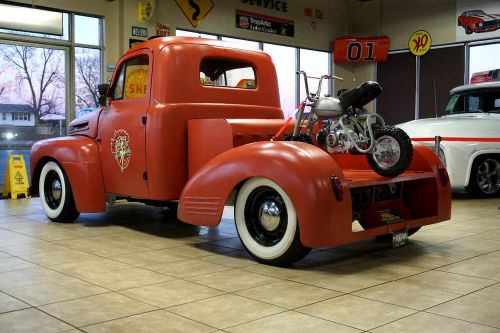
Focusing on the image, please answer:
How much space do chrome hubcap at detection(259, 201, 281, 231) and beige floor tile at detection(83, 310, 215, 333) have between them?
4.79 ft

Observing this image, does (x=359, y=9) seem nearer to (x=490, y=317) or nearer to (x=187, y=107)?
(x=187, y=107)

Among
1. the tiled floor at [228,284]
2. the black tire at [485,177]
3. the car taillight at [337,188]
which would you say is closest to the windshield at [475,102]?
the black tire at [485,177]

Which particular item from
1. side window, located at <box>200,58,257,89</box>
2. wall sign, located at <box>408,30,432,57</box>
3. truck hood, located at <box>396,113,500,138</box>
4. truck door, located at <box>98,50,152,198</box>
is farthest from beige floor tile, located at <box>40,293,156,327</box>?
wall sign, located at <box>408,30,432,57</box>

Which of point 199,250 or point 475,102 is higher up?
point 475,102

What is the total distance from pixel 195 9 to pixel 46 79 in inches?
158

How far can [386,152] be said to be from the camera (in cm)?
479

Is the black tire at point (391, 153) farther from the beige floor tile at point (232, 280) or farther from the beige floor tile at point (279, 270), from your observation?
the beige floor tile at point (232, 280)

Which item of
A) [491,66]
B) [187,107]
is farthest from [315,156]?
[491,66]

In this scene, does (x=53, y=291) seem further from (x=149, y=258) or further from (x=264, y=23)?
(x=264, y=23)

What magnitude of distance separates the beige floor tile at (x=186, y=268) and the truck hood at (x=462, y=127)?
5.94 meters

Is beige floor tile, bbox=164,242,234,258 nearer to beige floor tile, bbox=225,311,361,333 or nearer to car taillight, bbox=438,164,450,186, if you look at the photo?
beige floor tile, bbox=225,311,361,333

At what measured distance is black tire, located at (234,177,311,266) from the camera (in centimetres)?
428

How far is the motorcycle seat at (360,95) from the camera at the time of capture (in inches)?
183

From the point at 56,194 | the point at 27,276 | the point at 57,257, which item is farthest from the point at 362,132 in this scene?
the point at 56,194
